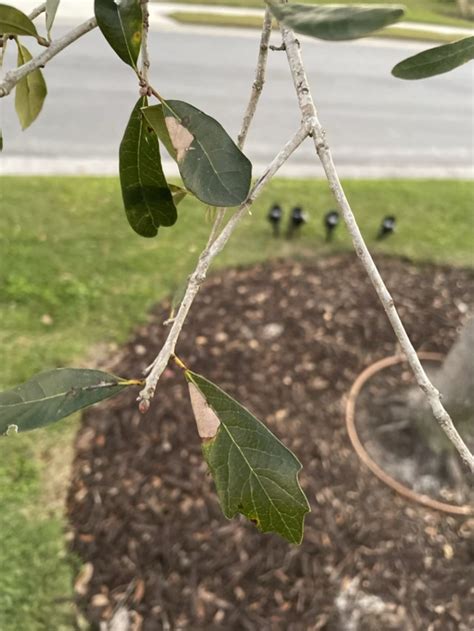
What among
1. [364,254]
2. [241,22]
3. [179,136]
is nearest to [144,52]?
[179,136]

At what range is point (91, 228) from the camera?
13.5ft

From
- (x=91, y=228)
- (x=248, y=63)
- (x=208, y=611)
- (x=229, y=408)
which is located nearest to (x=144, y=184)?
(x=229, y=408)

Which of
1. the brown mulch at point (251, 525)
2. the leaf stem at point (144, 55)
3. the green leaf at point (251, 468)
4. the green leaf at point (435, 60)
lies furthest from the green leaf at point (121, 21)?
the brown mulch at point (251, 525)

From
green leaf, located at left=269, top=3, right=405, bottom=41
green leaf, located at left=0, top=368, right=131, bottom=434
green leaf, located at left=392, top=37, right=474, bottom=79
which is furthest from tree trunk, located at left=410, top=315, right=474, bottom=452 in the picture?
green leaf, located at left=269, top=3, right=405, bottom=41

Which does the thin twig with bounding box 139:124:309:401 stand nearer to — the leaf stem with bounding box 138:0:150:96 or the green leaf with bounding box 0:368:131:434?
the green leaf with bounding box 0:368:131:434

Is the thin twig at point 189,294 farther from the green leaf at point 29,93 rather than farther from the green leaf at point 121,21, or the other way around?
the green leaf at point 29,93

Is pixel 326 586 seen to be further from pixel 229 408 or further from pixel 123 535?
pixel 229 408

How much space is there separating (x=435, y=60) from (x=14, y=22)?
0.55 m

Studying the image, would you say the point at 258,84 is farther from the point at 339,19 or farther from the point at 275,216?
the point at 275,216

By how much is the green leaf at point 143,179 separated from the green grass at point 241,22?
33.6ft

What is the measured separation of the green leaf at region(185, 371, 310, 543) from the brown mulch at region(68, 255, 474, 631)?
1558mm

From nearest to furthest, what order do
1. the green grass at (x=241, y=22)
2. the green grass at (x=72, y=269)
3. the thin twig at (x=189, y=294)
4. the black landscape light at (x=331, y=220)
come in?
1. the thin twig at (x=189, y=294)
2. the green grass at (x=72, y=269)
3. the black landscape light at (x=331, y=220)
4. the green grass at (x=241, y=22)

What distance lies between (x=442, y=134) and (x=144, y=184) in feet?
23.2

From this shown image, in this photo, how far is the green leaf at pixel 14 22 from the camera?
0.82 meters
